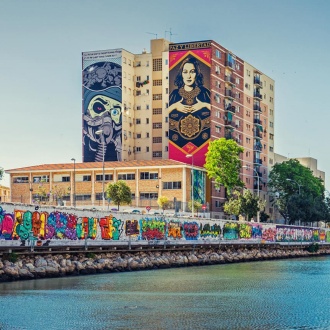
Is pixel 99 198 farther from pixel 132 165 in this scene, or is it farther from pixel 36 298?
pixel 36 298

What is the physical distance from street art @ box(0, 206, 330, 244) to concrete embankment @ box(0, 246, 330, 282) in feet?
6.29

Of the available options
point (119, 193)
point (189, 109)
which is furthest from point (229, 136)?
point (119, 193)

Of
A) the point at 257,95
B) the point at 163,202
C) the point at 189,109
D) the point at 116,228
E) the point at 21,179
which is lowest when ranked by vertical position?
the point at 116,228

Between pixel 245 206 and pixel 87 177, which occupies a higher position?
pixel 87 177

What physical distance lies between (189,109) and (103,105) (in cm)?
1806

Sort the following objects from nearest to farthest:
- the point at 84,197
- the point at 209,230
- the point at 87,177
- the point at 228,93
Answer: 1. the point at 209,230
2. the point at 84,197
3. the point at 87,177
4. the point at 228,93

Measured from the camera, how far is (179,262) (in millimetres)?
79125

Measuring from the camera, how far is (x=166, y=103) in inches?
6216

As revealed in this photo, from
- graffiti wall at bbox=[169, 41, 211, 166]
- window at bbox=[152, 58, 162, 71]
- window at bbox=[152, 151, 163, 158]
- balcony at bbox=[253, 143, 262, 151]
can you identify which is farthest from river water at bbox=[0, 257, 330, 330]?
balcony at bbox=[253, 143, 262, 151]

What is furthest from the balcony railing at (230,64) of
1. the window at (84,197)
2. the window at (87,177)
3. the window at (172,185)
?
the window at (84,197)

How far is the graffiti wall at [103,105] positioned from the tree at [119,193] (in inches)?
1014

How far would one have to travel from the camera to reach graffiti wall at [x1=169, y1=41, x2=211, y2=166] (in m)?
149

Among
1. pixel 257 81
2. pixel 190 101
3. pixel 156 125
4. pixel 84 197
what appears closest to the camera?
pixel 84 197

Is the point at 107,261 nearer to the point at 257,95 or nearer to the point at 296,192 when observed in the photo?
the point at 296,192
